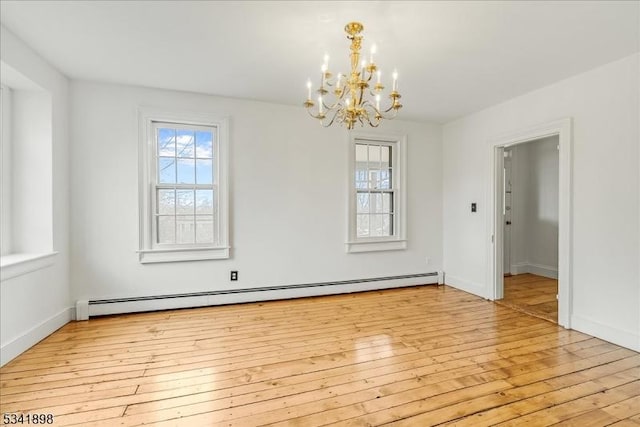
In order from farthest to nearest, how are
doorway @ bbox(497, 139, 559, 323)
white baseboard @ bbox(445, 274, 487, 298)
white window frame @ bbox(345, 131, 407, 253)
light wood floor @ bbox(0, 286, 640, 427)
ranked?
doorway @ bbox(497, 139, 559, 323) → white window frame @ bbox(345, 131, 407, 253) → white baseboard @ bbox(445, 274, 487, 298) → light wood floor @ bbox(0, 286, 640, 427)

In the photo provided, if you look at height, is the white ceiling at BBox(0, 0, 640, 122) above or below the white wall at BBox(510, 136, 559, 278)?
above

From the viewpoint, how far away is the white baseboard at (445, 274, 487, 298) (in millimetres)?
4305

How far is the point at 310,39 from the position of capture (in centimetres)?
250

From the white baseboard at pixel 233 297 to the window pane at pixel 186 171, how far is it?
1388 mm

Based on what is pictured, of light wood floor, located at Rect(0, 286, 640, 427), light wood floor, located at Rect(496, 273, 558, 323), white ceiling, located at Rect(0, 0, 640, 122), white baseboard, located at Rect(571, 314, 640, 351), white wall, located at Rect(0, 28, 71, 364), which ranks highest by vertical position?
Result: white ceiling, located at Rect(0, 0, 640, 122)

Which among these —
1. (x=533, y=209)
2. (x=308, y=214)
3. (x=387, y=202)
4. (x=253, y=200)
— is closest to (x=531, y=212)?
(x=533, y=209)

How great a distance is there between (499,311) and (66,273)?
487 centimetres

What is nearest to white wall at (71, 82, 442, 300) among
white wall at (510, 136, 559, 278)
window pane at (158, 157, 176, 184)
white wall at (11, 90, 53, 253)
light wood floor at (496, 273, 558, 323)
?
window pane at (158, 157, 176, 184)

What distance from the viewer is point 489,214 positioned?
13.7 ft

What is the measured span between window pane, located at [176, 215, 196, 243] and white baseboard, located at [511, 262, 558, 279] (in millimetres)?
5517

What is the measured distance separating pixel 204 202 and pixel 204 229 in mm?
334

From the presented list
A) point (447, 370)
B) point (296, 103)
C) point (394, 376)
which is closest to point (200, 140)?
point (296, 103)

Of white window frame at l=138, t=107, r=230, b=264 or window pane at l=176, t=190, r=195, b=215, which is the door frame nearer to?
white window frame at l=138, t=107, r=230, b=264

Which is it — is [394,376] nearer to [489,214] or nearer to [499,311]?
[499,311]
